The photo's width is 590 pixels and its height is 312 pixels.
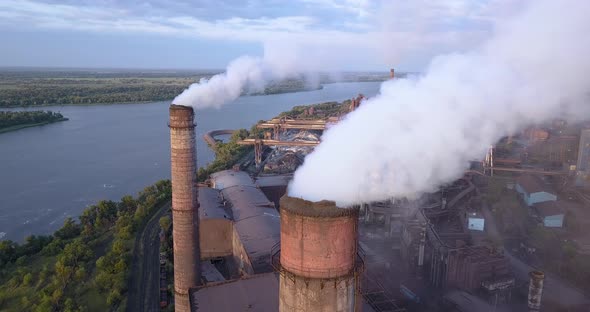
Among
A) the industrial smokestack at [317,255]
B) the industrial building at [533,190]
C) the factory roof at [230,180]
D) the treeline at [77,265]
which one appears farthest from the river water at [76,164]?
the industrial building at [533,190]

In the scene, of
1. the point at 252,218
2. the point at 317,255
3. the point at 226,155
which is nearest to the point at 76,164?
the point at 226,155

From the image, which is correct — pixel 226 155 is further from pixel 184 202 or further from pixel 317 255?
pixel 317 255

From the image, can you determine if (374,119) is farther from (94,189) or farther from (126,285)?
(94,189)

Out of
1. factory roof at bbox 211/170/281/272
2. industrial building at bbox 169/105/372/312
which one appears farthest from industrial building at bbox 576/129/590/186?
factory roof at bbox 211/170/281/272

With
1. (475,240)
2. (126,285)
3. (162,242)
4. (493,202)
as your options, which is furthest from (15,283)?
(493,202)

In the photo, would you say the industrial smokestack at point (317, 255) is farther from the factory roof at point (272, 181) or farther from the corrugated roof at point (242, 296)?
the factory roof at point (272, 181)
